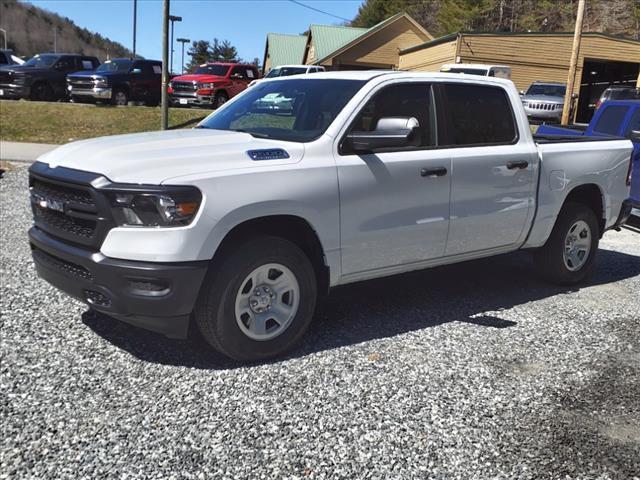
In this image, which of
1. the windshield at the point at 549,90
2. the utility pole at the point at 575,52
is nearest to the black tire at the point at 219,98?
the utility pole at the point at 575,52

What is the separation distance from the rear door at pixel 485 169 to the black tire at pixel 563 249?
0.64 metres

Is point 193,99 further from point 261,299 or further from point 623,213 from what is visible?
point 261,299

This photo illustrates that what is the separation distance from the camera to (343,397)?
3549 mm

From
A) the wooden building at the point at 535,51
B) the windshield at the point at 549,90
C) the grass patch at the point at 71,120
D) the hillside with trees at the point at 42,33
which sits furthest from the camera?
the hillside with trees at the point at 42,33

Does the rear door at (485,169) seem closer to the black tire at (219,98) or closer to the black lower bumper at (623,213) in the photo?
the black lower bumper at (623,213)

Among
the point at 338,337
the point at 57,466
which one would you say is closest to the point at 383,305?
the point at 338,337

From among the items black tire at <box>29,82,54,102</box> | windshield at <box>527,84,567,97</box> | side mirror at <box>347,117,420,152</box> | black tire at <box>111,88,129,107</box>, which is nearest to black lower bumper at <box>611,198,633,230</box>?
side mirror at <box>347,117,420,152</box>

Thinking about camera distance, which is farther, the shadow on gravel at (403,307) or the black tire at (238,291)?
the shadow on gravel at (403,307)

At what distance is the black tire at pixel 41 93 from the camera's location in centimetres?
2211

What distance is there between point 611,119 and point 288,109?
262 inches

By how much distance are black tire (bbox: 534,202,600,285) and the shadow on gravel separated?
0.15 metres

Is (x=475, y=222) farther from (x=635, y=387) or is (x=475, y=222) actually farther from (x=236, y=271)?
(x=236, y=271)

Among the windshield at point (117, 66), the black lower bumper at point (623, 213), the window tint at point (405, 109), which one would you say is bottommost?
the black lower bumper at point (623, 213)

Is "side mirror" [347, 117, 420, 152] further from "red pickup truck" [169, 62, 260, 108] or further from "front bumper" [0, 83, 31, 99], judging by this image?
"front bumper" [0, 83, 31, 99]
